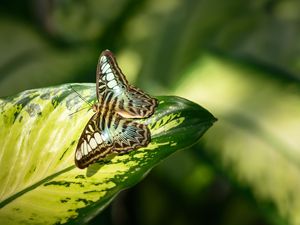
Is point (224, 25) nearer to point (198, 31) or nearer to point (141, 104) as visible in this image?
point (198, 31)

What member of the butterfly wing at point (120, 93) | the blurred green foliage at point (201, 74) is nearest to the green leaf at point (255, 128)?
the blurred green foliage at point (201, 74)

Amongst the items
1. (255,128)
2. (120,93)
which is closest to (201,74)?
(255,128)

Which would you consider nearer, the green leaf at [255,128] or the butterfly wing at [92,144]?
the butterfly wing at [92,144]

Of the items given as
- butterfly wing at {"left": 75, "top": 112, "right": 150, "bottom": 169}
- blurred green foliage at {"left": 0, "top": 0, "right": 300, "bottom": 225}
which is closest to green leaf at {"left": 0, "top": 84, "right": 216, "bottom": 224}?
butterfly wing at {"left": 75, "top": 112, "right": 150, "bottom": 169}

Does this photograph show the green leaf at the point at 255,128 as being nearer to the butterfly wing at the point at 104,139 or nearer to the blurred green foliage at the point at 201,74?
the blurred green foliage at the point at 201,74

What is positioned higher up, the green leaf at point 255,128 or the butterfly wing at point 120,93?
the butterfly wing at point 120,93

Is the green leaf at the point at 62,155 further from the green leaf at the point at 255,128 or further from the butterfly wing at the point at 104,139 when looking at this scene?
the green leaf at the point at 255,128
